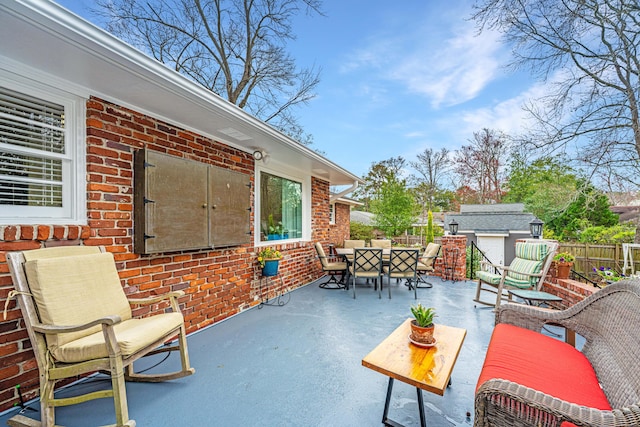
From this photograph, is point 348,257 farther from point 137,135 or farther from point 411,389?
point 137,135

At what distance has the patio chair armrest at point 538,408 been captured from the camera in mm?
975

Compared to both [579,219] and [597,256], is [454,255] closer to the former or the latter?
[597,256]

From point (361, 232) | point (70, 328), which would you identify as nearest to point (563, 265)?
point (70, 328)

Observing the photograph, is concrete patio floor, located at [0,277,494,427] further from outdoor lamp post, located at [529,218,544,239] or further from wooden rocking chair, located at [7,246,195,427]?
outdoor lamp post, located at [529,218,544,239]

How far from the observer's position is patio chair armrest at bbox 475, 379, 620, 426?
975 millimetres

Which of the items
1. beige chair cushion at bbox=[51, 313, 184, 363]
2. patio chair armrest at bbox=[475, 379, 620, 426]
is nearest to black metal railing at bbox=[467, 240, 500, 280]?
patio chair armrest at bbox=[475, 379, 620, 426]

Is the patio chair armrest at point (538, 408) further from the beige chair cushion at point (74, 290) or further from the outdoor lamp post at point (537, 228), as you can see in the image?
the outdoor lamp post at point (537, 228)

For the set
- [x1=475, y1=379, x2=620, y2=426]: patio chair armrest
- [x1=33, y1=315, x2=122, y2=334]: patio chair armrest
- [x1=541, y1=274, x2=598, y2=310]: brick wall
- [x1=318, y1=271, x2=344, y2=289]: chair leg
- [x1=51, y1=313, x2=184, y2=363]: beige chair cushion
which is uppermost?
[x1=33, y1=315, x2=122, y2=334]: patio chair armrest

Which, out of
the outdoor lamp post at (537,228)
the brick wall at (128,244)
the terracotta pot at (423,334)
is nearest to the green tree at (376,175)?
the outdoor lamp post at (537,228)

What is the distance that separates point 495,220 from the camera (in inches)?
482

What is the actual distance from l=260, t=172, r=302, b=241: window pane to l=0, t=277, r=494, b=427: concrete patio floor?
1.71 metres

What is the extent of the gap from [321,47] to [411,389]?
8007 millimetres

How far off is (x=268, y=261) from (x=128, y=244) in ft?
6.56

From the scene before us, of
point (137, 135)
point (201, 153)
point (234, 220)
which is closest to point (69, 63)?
point (137, 135)
